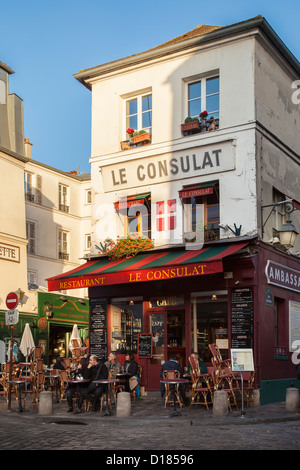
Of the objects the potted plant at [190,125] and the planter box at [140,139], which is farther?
the planter box at [140,139]

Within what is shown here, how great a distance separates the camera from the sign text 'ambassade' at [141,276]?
15430 millimetres

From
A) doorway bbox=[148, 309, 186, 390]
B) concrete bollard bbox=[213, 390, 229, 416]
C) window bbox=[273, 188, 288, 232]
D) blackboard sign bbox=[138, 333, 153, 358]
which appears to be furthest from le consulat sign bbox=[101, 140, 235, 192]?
concrete bollard bbox=[213, 390, 229, 416]

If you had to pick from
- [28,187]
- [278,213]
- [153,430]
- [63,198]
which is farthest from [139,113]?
[63,198]

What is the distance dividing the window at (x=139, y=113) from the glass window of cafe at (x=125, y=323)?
5.20 m

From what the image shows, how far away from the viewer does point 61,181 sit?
35375 mm

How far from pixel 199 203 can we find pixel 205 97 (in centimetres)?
306

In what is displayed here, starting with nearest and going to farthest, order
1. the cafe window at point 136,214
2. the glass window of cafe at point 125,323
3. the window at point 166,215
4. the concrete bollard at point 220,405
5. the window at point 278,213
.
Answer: the concrete bollard at point 220,405, the window at point 278,213, the window at point 166,215, the glass window of cafe at point 125,323, the cafe window at point 136,214

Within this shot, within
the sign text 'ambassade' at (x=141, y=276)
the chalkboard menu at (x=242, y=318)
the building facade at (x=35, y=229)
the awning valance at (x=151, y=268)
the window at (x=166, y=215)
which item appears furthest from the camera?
the building facade at (x=35, y=229)

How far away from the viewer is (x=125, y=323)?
1886 cm

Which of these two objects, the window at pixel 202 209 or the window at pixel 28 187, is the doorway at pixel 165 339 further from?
the window at pixel 28 187

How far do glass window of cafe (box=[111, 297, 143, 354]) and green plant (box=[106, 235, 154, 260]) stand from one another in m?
1.35

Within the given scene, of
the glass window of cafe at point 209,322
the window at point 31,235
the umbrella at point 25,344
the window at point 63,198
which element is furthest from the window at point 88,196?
the glass window of cafe at point 209,322
